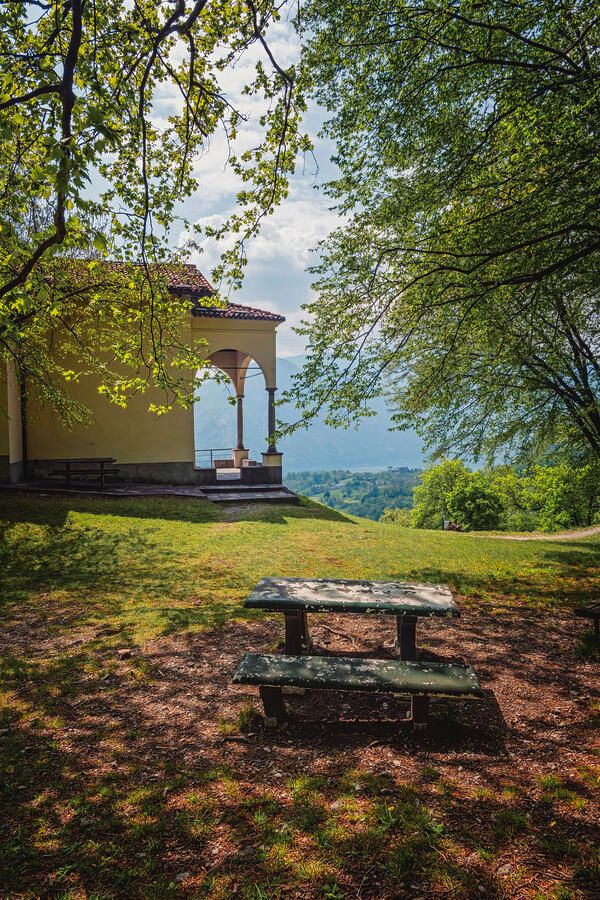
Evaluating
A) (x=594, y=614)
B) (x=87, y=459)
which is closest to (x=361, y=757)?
(x=594, y=614)

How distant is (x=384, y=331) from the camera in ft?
22.8

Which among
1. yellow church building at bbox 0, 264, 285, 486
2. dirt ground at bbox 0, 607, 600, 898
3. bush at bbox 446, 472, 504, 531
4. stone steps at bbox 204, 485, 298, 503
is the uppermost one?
yellow church building at bbox 0, 264, 285, 486

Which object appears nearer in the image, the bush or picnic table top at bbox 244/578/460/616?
picnic table top at bbox 244/578/460/616

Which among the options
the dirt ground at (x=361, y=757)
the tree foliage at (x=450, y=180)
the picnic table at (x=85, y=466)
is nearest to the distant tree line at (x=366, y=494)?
the picnic table at (x=85, y=466)

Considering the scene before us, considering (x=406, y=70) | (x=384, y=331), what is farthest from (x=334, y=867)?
(x=406, y=70)

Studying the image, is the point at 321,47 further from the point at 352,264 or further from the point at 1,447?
the point at 1,447

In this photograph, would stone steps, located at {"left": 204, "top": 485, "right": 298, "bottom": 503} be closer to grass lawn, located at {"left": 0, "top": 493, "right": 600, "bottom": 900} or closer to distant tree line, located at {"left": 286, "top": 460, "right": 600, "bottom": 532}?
distant tree line, located at {"left": 286, "top": 460, "right": 600, "bottom": 532}

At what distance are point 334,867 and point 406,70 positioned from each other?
698 cm

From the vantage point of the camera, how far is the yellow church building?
14142 millimetres

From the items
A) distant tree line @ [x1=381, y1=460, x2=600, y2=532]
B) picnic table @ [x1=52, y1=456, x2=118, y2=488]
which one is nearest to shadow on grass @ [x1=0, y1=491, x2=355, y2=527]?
picnic table @ [x1=52, y1=456, x2=118, y2=488]

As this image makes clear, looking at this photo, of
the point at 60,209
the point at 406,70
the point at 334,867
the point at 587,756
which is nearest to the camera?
the point at 334,867

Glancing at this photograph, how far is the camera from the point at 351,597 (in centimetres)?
396

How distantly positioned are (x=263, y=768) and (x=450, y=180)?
633 cm

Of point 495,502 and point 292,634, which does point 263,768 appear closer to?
point 292,634
